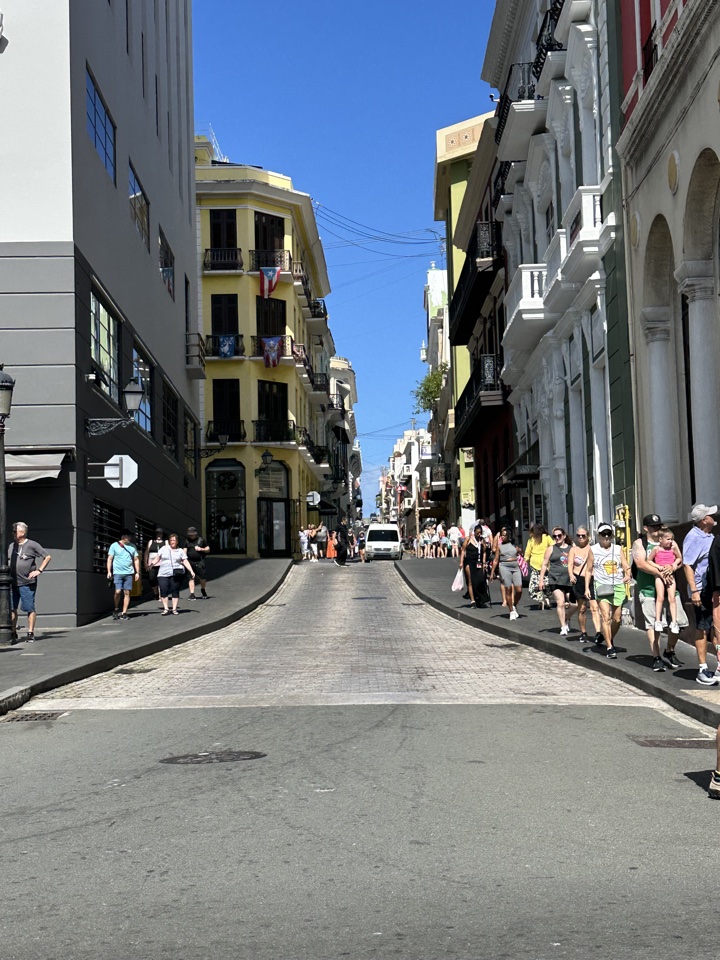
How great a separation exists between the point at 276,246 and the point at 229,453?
10199mm

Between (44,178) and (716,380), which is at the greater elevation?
(44,178)

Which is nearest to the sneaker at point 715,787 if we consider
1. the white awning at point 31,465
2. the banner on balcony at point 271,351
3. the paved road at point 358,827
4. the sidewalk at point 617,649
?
the paved road at point 358,827

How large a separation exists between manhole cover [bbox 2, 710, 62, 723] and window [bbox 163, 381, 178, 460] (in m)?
22.9

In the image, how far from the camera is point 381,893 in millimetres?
5238

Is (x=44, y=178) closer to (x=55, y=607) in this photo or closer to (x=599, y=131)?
(x=55, y=607)

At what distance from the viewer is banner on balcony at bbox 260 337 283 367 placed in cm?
5712

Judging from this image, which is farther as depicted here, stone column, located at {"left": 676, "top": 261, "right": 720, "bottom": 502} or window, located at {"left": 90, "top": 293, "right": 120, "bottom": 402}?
window, located at {"left": 90, "top": 293, "right": 120, "bottom": 402}

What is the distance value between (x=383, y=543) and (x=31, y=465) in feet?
121

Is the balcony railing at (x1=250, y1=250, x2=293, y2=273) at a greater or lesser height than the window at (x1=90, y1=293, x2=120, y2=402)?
greater

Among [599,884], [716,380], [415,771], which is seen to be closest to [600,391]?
[716,380]

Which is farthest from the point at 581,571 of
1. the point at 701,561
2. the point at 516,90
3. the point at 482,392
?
the point at 482,392

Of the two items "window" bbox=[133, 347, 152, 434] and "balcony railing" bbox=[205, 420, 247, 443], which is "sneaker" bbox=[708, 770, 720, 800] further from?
"balcony railing" bbox=[205, 420, 247, 443]

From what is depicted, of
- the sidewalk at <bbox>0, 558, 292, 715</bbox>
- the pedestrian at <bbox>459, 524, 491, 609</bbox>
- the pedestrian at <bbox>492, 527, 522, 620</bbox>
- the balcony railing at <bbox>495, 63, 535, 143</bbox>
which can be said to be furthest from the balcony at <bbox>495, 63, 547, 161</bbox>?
the sidewalk at <bbox>0, 558, 292, 715</bbox>

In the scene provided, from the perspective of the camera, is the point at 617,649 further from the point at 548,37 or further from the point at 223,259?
the point at 223,259
